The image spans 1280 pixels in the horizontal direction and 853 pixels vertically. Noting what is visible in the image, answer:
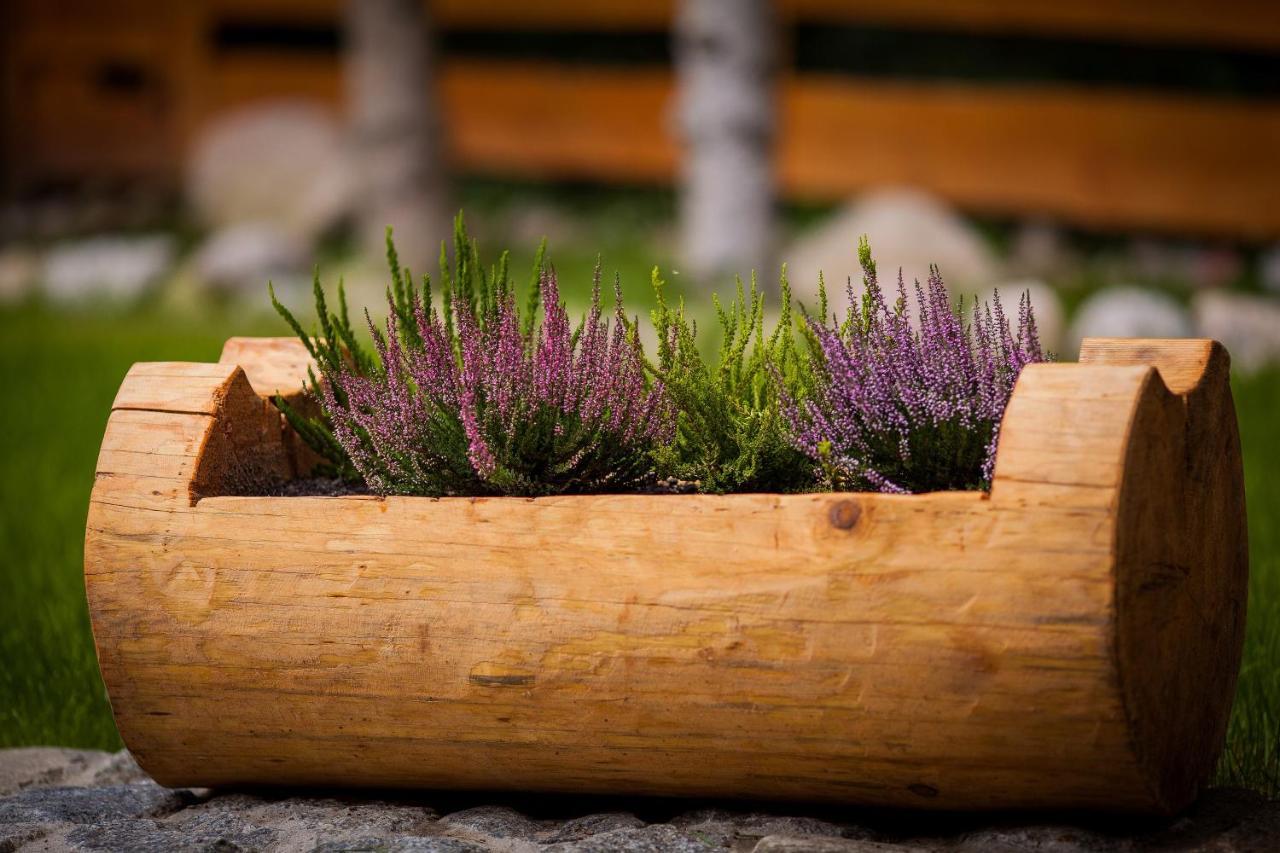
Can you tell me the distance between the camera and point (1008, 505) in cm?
184

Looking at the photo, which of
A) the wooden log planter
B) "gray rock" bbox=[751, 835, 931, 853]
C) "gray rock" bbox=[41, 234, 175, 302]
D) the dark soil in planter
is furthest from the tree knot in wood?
"gray rock" bbox=[41, 234, 175, 302]

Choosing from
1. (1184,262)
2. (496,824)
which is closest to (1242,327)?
(1184,262)

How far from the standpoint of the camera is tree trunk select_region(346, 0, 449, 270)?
27.2 feet

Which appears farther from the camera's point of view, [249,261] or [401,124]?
[401,124]

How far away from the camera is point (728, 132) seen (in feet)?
22.8

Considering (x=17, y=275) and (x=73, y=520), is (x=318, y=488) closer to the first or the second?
(x=73, y=520)

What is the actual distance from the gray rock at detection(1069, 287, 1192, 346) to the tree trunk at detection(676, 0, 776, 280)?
1.60m

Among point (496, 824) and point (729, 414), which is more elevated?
point (729, 414)

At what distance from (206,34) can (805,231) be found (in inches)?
186

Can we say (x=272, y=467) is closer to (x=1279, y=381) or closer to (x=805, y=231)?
(x=1279, y=381)

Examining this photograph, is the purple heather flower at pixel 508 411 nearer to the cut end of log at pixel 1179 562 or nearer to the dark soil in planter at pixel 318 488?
the dark soil in planter at pixel 318 488

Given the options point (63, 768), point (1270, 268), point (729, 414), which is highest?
point (1270, 268)

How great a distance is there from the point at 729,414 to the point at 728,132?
4869mm

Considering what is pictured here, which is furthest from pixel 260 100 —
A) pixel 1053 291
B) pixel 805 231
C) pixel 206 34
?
pixel 1053 291
